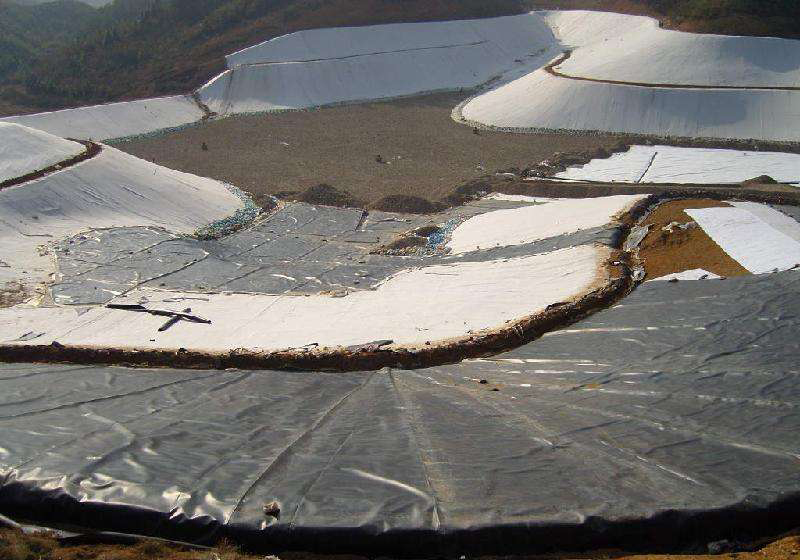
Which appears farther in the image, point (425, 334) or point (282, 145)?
point (282, 145)

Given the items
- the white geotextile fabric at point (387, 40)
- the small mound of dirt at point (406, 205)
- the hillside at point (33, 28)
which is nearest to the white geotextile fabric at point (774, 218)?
the small mound of dirt at point (406, 205)

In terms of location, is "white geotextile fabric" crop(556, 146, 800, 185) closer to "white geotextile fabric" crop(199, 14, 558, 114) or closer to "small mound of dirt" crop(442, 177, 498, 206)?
"small mound of dirt" crop(442, 177, 498, 206)

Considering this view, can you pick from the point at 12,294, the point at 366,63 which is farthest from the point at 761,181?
the point at 366,63

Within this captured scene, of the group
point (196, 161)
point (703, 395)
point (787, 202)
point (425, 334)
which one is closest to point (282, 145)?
point (196, 161)

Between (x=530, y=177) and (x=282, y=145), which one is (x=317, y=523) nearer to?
(x=530, y=177)

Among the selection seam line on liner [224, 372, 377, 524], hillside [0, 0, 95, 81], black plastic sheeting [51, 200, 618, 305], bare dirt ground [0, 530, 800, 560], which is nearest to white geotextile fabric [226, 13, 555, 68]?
hillside [0, 0, 95, 81]
